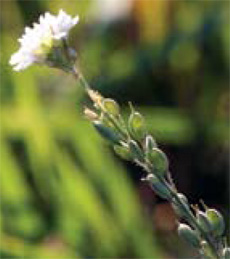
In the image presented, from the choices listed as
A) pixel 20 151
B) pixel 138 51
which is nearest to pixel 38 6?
pixel 138 51

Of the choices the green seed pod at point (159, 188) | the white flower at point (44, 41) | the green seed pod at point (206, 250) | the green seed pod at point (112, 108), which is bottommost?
the green seed pod at point (206, 250)

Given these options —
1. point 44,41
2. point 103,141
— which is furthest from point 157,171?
point 103,141

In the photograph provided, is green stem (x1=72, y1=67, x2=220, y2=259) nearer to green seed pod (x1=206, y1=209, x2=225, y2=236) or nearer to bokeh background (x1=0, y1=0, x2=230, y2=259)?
green seed pod (x1=206, y1=209, x2=225, y2=236)

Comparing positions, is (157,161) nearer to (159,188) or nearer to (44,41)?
(159,188)

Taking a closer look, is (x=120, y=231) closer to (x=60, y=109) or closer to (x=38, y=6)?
(x=60, y=109)

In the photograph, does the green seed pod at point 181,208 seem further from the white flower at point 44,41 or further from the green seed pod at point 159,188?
the white flower at point 44,41

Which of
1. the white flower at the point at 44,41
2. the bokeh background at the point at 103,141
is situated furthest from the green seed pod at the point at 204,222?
the bokeh background at the point at 103,141

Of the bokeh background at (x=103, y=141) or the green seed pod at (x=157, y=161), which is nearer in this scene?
the green seed pod at (x=157, y=161)
